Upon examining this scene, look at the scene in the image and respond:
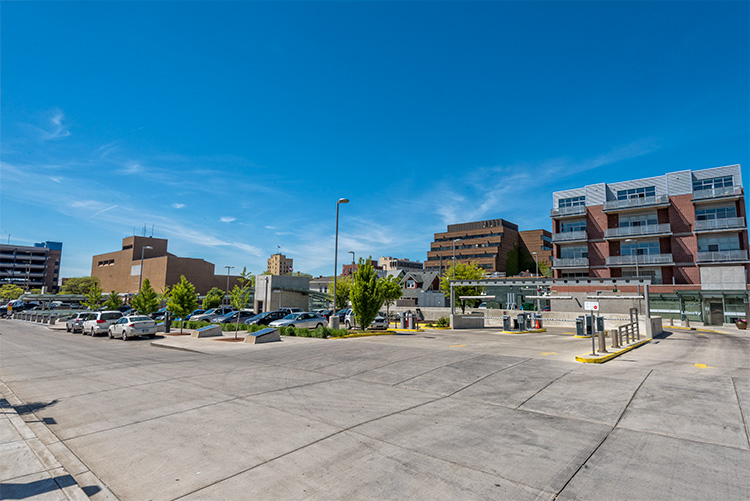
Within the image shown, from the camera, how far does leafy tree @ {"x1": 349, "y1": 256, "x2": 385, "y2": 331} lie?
83.6ft

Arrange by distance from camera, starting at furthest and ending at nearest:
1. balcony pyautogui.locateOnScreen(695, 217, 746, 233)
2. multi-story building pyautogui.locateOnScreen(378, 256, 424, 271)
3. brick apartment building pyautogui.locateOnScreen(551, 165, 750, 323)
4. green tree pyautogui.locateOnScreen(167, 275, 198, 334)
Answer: multi-story building pyautogui.locateOnScreen(378, 256, 424, 271) → balcony pyautogui.locateOnScreen(695, 217, 746, 233) → brick apartment building pyautogui.locateOnScreen(551, 165, 750, 323) → green tree pyautogui.locateOnScreen(167, 275, 198, 334)

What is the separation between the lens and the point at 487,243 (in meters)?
108

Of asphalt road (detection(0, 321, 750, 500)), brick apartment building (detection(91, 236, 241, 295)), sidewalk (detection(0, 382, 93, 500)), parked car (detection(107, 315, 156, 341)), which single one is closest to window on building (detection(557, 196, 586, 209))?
asphalt road (detection(0, 321, 750, 500))

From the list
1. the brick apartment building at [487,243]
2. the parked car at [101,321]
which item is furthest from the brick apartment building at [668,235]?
the parked car at [101,321]

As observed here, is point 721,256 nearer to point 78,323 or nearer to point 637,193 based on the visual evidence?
point 637,193

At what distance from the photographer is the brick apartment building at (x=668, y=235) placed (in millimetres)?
43025

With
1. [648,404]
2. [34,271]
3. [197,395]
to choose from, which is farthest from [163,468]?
[34,271]

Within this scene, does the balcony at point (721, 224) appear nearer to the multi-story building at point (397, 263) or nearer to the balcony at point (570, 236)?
the balcony at point (570, 236)

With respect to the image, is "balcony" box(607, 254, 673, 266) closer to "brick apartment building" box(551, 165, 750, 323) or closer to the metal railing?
"brick apartment building" box(551, 165, 750, 323)

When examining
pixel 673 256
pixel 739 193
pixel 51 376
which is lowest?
pixel 51 376

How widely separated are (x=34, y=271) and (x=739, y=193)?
184m

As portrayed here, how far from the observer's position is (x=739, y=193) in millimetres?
45875

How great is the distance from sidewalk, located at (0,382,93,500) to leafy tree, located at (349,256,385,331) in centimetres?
1873

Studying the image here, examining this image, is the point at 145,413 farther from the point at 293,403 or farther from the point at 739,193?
the point at 739,193
